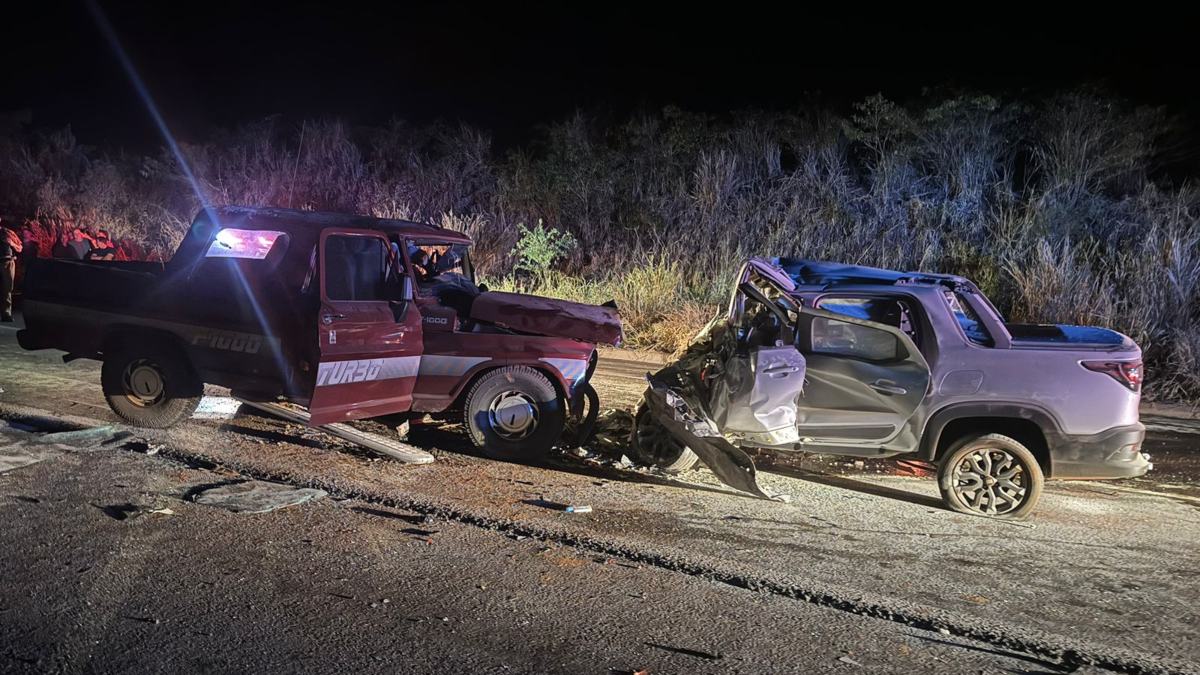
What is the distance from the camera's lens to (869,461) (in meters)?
8.12

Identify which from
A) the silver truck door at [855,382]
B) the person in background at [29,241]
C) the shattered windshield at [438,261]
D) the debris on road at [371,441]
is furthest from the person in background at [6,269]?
the silver truck door at [855,382]

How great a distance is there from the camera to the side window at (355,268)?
766cm

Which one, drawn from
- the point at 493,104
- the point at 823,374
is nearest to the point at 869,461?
the point at 823,374

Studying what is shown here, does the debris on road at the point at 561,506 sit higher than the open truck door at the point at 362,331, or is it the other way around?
the open truck door at the point at 362,331

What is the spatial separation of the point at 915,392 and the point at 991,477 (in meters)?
0.76

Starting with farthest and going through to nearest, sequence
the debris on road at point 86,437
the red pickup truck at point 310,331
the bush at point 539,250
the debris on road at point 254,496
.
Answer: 1. the bush at point 539,250
2. the debris on road at point 86,437
3. the red pickup truck at point 310,331
4. the debris on road at point 254,496

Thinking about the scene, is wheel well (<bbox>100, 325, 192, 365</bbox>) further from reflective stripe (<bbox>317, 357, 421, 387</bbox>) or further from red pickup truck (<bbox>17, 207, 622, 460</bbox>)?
reflective stripe (<bbox>317, 357, 421, 387</bbox>)

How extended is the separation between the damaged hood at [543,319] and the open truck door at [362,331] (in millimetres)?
588

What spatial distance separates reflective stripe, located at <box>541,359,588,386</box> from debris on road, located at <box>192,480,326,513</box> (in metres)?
2.16

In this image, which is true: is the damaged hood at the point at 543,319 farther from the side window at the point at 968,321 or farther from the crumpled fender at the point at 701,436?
the side window at the point at 968,321

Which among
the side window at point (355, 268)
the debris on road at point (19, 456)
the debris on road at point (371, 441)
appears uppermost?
the side window at point (355, 268)

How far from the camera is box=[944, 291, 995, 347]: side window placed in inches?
266

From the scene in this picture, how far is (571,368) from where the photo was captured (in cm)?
782

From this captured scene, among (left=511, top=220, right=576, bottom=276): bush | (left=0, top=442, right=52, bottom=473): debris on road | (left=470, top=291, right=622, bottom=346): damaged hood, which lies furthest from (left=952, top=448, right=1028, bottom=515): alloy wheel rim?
(left=511, top=220, right=576, bottom=276): bush
